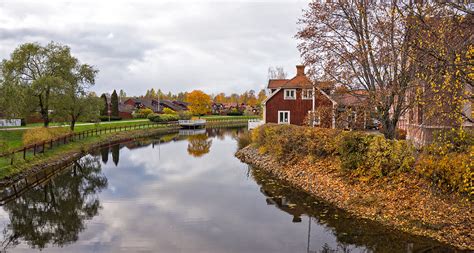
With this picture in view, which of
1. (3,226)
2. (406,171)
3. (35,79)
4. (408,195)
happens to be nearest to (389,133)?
(406,171)

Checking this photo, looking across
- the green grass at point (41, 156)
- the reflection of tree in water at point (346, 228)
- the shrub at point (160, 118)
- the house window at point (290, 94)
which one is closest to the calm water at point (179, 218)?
the reflection of tree in water at point (346, 228)

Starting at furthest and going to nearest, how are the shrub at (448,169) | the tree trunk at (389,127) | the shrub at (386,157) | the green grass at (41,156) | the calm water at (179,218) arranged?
the green grass at (41,156)
the tree trunk at (389,127)
the shrub at (386,157)
the shrub at (448,169)
the calm water at (179,218)

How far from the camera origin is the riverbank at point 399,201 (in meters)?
10.6

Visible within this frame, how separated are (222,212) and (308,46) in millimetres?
10069

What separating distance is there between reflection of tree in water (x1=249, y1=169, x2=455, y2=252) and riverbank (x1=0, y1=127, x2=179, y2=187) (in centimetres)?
1489

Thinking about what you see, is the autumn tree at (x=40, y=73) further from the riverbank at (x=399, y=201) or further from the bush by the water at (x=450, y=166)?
the bush by the water at (x=450, y=166)

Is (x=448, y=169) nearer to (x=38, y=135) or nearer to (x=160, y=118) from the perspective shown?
(x=38, y=135)

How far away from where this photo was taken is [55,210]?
48.9 feet

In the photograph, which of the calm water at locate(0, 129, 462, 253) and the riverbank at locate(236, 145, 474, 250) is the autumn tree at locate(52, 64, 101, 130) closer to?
the calm water at locate(0, 129, 462, 253)

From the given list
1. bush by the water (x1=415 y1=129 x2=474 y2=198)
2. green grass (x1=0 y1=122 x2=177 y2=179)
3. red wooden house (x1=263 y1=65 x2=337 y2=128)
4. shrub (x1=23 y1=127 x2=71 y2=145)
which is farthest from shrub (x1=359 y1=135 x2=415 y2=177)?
shrub (x1=23 y1=127 x2=71 y2=145)

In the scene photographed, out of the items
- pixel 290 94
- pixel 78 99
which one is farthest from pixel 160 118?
pixel 290 94

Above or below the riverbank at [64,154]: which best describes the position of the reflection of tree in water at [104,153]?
below

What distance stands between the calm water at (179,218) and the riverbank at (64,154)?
918 millimetres

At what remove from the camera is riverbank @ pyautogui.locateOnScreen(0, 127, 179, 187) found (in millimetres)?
19469
